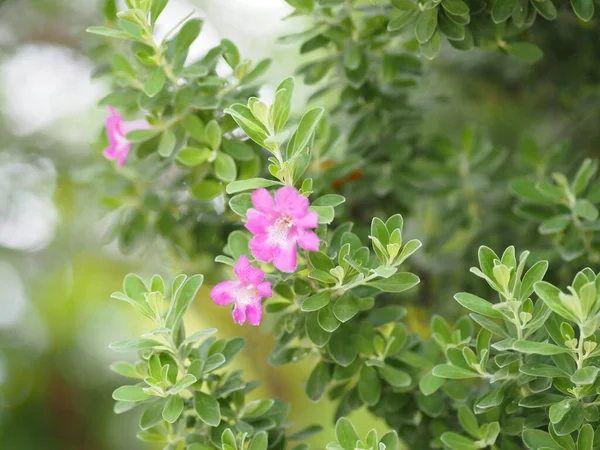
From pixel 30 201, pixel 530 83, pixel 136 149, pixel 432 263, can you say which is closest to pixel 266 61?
pixel 136 149

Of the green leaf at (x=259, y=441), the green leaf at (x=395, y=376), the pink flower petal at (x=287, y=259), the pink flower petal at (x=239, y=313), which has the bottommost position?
the green leaf at (x=395, y=376)

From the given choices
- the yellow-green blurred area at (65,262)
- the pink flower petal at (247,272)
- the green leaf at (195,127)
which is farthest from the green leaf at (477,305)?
the yellow-green blurred area at (65,262)

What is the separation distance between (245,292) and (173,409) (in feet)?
0.53

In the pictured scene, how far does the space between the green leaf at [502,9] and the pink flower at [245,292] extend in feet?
1.53

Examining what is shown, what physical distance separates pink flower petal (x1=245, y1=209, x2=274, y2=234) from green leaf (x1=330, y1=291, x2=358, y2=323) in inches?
5.4

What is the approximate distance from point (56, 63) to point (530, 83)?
1.65m

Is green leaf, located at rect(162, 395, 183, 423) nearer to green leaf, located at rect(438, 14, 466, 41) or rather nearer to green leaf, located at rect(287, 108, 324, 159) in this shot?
green leaf, located at rect(287, 108, 324, 159)

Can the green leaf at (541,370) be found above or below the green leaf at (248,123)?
below

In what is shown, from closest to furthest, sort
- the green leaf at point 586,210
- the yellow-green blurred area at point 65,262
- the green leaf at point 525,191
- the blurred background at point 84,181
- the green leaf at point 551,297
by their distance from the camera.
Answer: the green leaf at point 551,297, the green leaf at point 586,210, the green leaf at point 525,191, the blurred background at point 84,181, the yellow-green blurred area at point 65,262

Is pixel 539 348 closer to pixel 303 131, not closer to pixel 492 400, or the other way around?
pixel 492 400

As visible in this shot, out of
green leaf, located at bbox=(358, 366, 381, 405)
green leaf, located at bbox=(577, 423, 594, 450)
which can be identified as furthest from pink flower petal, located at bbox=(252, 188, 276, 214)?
green leaf, located at bbox=(577, 423, 594, 450)

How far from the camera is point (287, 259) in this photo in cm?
71

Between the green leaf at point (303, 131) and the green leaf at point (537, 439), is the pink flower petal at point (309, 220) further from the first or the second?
the green leaf at point (537, 439)

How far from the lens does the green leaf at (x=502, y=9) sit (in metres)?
0.85
